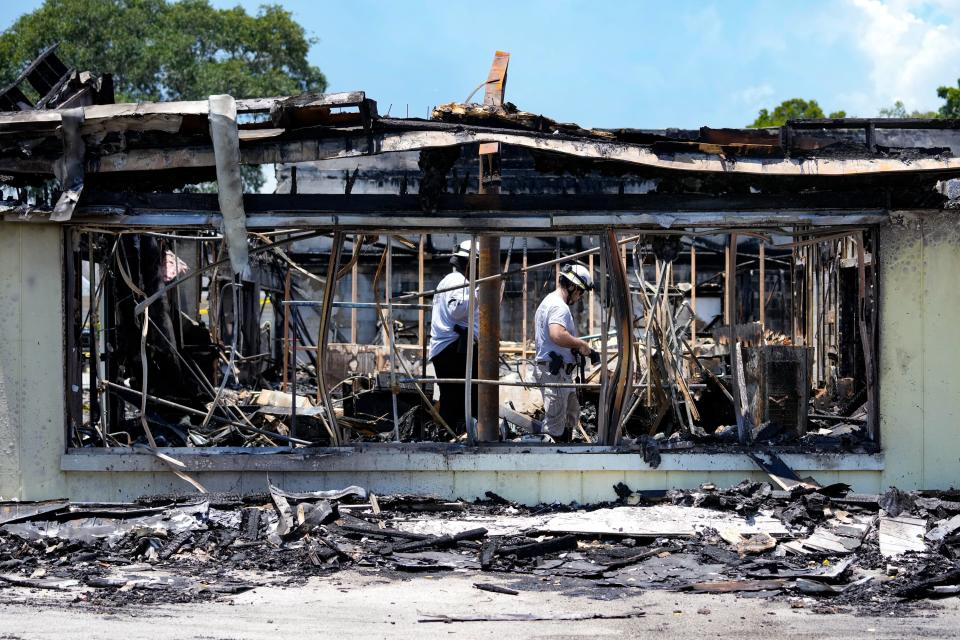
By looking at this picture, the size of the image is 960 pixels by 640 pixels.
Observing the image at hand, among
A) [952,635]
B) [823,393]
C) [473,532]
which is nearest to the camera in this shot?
[952,635]

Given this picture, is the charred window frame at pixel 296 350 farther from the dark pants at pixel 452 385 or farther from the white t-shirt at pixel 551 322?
the white t-shirt at pixel 551 322

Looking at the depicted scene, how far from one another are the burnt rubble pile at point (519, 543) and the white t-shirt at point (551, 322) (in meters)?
2.04

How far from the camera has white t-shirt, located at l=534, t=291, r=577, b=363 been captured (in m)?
10.4

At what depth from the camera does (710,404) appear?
487 inches

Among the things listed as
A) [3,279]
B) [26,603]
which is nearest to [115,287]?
[3,279]

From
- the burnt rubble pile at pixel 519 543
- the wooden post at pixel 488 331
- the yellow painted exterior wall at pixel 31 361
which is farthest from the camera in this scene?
the wooden post at pixel 488 331

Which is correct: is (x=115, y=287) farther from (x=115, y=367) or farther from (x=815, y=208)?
(x=815, y=208)

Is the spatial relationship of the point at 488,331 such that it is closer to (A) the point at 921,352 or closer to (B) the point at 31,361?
(A) the point at 921,352

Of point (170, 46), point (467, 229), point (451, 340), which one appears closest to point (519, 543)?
point (467, 229)

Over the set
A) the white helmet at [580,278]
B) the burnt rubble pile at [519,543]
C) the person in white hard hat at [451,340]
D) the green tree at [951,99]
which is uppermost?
the green tree at [951,99]

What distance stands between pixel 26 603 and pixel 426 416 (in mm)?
5914

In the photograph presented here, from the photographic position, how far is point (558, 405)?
1030 cm

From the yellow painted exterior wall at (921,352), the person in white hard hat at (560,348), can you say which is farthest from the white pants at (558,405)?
the yellow painted exterior wall at (921,352)

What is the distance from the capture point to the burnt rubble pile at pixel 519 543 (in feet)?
22.6
